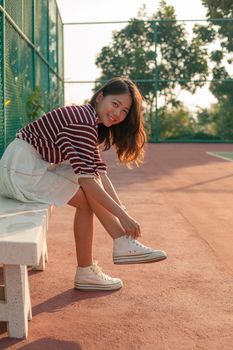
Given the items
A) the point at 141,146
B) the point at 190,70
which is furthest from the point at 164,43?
the point at 141,146

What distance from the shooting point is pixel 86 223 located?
2572mm

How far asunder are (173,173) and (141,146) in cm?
531

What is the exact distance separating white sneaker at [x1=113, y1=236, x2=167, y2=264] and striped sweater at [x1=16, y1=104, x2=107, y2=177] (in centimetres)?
31

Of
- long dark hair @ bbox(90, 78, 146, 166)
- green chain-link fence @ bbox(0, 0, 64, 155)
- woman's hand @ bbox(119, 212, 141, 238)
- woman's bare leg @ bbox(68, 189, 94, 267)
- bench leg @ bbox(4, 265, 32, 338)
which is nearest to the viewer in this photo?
bench leg @ bbox(4, 265, 32, 338)

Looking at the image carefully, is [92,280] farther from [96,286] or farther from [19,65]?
[19,65]

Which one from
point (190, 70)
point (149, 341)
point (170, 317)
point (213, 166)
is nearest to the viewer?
point (149, 341)

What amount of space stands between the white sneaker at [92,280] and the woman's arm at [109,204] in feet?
1.38

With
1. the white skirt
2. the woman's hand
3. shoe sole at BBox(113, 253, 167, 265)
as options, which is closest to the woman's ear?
the white skirt

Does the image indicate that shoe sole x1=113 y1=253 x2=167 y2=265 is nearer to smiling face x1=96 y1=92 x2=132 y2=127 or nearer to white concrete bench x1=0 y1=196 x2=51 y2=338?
white concrete bench x1=0 y1=196 x2=51 y2=338

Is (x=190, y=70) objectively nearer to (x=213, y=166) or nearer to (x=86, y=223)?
(x=213, y=166)

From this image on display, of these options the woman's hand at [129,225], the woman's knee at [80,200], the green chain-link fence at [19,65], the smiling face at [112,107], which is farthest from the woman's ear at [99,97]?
the green chain-link fence at [19,65]

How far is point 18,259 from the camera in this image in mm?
1941

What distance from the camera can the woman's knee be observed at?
2.52 meters

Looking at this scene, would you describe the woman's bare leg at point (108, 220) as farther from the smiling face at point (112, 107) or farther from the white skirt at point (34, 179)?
the smiling face at point (112, 107)
